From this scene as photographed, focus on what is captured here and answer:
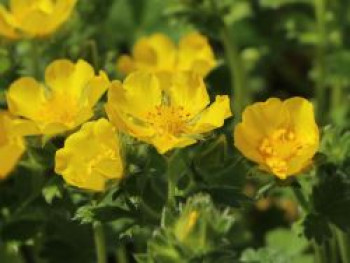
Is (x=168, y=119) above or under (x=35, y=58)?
under

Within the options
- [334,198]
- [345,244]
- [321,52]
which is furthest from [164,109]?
[321,52]

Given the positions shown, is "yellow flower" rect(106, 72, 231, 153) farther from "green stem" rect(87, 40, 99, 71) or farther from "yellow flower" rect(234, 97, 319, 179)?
"green stem" rect(87, 40, 99, 71)

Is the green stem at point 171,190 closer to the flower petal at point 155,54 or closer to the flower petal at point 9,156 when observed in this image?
the flower petal at point 9,156

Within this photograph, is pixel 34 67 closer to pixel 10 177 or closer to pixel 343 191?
pixel 10 177

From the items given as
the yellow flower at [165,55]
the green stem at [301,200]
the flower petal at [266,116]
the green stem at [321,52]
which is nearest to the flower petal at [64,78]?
the yellow flower at [165,55]

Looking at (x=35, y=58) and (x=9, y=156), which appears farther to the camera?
(x=35, y=58)

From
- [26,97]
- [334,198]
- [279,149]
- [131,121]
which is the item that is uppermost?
[26,97]

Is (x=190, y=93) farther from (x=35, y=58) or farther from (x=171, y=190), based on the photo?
(x=35, y=58)

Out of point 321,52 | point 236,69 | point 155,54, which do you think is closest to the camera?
point 155,54
